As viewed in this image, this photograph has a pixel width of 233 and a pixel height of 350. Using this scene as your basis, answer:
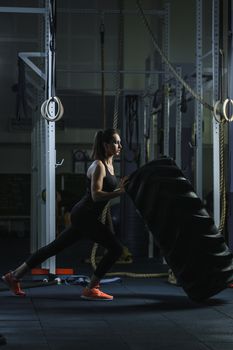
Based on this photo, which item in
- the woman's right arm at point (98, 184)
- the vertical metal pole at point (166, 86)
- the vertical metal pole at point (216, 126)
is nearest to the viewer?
the woman's right arm at point (98, 184)

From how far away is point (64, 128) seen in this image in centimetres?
1396

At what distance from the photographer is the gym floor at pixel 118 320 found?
3445 mm

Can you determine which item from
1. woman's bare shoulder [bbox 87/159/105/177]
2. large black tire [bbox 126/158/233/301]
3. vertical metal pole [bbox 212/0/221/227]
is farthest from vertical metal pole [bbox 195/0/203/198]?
woman's bare shoulder [bbox 87/159/105/177]

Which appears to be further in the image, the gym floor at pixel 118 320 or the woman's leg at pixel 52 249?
the woman's leg at pixel 52 249

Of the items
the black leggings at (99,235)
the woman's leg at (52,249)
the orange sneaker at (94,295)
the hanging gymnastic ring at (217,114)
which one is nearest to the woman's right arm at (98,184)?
the black leggings at (99,235)

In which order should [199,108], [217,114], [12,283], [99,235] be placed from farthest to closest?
[199,108] < [217,114] < [12,283] < [99,235]

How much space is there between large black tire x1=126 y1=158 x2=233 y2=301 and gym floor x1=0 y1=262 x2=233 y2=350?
20 cm

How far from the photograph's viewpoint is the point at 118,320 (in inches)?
162

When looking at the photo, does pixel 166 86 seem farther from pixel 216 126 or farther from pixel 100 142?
pixel 100 142

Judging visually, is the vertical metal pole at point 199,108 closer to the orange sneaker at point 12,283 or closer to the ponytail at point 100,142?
the ponytail at point 100,142

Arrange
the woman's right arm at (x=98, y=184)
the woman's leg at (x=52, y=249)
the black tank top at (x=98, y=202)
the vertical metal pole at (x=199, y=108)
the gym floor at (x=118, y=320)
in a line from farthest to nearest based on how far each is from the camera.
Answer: the vertical metal pole at (x=199, y=108) < the woman's leg at (x=52, y=249) < the black tank top at (x=98, y=202) < the woman's right arm at (x=98, y=184) < the gym floor at (x=118, y=320)

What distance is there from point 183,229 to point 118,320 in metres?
0.87

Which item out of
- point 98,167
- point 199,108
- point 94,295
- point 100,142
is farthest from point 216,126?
point 94,295

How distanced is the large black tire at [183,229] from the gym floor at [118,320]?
198mm
